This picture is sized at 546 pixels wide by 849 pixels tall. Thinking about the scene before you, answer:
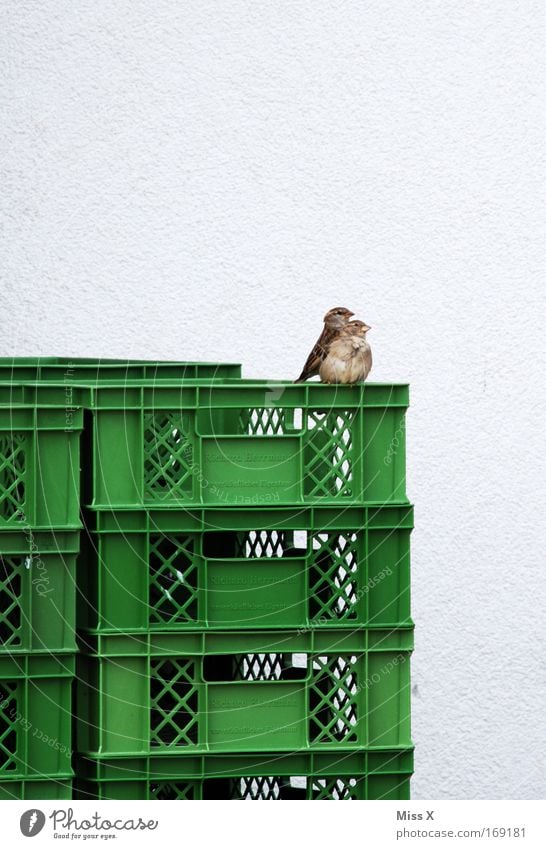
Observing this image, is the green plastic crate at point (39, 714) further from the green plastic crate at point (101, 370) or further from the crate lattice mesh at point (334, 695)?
the green plastic crate at point (101, 370)

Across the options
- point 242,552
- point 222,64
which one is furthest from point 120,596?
point 222,64

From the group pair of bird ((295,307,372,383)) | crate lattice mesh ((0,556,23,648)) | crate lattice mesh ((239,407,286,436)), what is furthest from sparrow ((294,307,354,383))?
crate lattice mesh ((0,556,23,648))

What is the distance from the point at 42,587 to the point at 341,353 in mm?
697

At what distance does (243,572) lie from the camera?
2.49 meters

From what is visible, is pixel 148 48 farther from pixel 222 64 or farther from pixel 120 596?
pixel 120 596

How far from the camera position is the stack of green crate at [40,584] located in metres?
2.40

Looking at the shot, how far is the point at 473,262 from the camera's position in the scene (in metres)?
4.21

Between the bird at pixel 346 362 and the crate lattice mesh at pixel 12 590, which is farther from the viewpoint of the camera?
the bird at pixel 346 362

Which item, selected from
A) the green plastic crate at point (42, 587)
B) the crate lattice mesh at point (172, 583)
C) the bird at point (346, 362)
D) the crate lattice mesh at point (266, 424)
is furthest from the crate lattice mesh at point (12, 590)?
the bird at point (346, 362)

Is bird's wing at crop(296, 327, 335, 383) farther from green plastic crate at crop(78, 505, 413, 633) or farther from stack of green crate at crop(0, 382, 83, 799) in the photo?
stack of green crate at crop(0, 382, 83, 799)

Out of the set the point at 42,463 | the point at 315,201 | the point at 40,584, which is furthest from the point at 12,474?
the point at 315,201

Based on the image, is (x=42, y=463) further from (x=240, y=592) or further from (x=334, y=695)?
(x=334, y=695)

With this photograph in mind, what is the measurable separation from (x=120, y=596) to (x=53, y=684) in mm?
187
